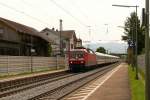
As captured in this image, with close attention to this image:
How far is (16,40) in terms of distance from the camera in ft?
217

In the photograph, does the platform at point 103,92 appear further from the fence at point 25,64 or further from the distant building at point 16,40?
the distant building at point 16,40

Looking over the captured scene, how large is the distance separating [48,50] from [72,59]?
2574 centimetres

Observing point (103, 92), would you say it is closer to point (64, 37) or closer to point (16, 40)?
point (16, 40)

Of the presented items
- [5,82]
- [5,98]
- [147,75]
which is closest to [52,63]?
[5,82]

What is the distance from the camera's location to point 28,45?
234 ft

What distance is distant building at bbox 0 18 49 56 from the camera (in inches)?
2378

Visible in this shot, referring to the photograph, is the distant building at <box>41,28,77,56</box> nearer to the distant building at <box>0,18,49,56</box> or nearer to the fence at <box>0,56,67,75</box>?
the distant building at <box>0,18,49,56</box>

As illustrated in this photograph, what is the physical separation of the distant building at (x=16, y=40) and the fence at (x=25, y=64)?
598 cm

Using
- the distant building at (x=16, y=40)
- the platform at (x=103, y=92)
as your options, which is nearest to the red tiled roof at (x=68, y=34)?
the distant building at (x=16, y=40)

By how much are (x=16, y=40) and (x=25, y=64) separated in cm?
2019

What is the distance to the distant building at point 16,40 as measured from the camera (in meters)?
60.4

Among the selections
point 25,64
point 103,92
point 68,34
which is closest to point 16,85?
point 103,92

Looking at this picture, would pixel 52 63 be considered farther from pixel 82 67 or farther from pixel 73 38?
pixel 73 38

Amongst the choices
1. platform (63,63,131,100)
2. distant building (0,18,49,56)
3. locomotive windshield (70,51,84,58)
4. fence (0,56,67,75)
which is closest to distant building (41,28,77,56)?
distant building (0,18,49,56)
